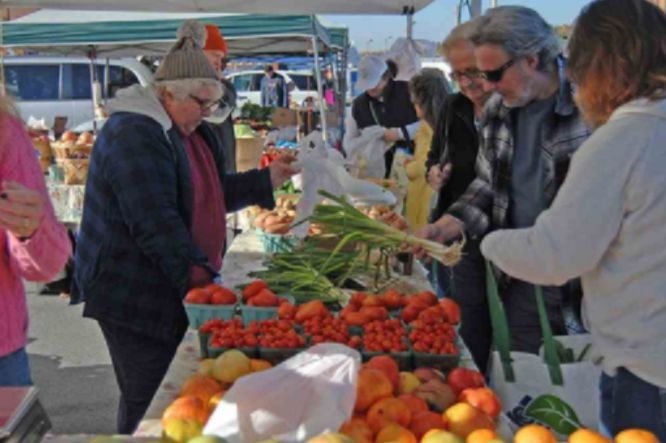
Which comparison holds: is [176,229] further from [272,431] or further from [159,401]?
[272,431]

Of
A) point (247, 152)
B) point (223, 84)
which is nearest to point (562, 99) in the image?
point (223, 84)

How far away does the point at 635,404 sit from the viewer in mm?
1745

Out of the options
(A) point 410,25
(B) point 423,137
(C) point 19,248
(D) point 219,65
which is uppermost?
(A) point 410,25

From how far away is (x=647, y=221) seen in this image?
64.6 inches

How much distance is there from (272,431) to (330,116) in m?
11.4

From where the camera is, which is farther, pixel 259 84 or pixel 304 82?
pixel 304 82

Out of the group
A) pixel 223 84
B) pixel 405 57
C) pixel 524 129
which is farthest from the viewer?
pixel 405 57

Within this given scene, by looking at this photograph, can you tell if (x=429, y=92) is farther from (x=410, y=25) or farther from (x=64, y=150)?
(x=64, y=150)

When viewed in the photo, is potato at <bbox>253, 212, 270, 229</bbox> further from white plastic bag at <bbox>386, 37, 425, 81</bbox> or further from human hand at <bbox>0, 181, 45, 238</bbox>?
white plastic bag at <bbox>386, 37, 425, 81</bbox>

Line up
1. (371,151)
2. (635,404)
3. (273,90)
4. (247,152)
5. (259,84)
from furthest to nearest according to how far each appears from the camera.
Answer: (259,84) → (273,90) → (247,152) → (371,151) → (635,404)

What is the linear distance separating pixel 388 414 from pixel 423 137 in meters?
3.42

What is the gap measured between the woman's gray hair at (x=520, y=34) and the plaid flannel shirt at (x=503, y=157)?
80 mm

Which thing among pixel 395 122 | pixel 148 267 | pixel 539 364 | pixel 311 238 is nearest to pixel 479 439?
pixel 539 364

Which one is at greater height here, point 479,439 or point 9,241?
point 9,241
